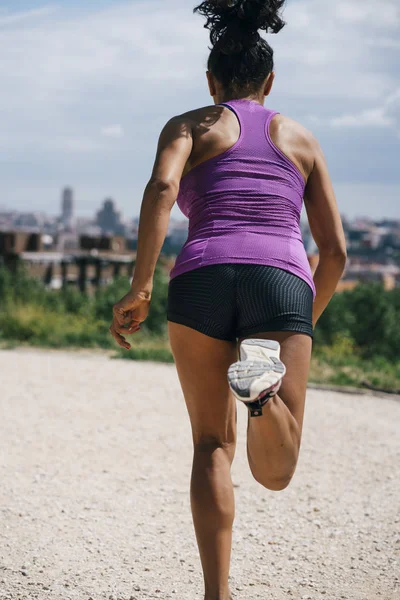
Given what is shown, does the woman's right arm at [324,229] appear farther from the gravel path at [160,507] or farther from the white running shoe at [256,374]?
the gravel path at [160,507]

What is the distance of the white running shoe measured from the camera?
2318 mm

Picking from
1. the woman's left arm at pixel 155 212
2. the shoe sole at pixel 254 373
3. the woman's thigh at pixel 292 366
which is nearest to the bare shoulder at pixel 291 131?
the woman's left arm at pixel 155 212

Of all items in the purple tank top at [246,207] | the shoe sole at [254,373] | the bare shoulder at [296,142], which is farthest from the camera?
the bare shoulder at [296,142]

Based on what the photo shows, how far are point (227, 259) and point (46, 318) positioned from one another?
36.5ft

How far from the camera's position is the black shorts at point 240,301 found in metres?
2.65

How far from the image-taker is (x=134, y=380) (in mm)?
8750

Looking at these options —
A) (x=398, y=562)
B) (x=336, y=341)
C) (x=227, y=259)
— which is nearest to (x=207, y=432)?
(x=227, y=259)

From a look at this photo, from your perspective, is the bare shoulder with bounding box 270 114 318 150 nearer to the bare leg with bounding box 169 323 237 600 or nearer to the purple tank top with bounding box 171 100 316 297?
the purple tank top with bounding box 171 100 316 297

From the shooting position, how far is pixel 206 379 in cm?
270

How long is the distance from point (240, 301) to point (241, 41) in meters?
0.93

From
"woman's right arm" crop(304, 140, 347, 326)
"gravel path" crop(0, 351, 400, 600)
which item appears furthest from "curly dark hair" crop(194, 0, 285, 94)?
"gravel path" crop(0, 351, 400, 600)

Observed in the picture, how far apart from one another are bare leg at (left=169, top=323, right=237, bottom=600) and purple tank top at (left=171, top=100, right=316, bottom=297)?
27 centimetres

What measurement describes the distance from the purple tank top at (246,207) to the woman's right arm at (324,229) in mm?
164

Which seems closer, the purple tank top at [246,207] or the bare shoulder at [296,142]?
the purple tank top at [246,207]
